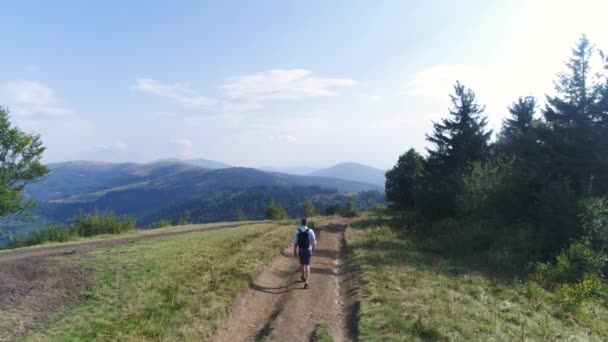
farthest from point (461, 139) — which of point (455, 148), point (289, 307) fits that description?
point (289, 307)

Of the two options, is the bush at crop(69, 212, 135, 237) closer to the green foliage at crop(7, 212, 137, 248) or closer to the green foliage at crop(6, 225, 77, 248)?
the green foliage at crop(7, 212, 137, 248)

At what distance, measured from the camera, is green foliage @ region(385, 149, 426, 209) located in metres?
67.8

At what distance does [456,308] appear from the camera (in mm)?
14664

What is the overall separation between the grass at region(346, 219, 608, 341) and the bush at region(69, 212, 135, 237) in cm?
3038

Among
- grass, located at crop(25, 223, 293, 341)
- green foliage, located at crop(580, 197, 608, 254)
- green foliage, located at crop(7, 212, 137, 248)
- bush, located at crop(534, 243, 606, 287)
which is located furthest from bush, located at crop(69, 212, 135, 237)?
green foliage, located at crop(580, 197, 608, 254)

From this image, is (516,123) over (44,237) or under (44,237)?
over

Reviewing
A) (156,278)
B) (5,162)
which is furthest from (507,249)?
(5,162)

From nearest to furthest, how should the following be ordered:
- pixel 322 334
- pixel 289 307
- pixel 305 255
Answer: pixel 322 334, pixel 289 307, pixel 305 255

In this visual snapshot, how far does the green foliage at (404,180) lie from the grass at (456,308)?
4552 cm

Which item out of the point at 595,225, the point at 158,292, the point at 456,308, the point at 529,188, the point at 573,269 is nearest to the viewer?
the point at 456,308

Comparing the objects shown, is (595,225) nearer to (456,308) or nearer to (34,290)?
(456,308)

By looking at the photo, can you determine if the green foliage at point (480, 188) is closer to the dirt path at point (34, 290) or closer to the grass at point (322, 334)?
the grass at point (322, 334)

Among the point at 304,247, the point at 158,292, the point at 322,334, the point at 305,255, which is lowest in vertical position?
the point at 322,334

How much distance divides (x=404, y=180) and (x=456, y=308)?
182ft
